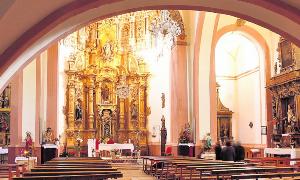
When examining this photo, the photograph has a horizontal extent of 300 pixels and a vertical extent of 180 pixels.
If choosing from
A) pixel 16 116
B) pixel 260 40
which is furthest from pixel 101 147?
pixel 260 40

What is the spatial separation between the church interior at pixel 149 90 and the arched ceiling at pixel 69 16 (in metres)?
0.02

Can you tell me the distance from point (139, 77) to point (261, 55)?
6.92 meters

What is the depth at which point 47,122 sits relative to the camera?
53.1 ft

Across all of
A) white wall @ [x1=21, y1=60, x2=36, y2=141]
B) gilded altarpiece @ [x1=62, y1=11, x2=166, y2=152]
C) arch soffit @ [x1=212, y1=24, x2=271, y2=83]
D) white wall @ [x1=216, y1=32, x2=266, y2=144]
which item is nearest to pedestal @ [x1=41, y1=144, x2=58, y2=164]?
white wall @ [x1=21, y1=60, x2=36, y2=141]

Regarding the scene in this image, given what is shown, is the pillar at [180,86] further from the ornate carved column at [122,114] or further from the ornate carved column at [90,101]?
the ornate carved column at [90,101]

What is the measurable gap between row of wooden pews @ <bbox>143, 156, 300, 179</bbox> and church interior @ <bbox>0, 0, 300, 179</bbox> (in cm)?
4

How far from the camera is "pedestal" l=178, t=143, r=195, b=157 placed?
16891 mm

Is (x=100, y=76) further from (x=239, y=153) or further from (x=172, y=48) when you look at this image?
(x=239, y=153)

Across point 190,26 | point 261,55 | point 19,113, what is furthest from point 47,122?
point 261,55

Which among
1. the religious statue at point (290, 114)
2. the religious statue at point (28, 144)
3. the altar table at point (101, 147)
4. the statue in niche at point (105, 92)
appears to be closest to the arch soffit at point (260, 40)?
the religious statue at point (290, 114)

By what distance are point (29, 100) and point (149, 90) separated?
997cm

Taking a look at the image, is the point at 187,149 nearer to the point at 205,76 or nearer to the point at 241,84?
the point at 205,76

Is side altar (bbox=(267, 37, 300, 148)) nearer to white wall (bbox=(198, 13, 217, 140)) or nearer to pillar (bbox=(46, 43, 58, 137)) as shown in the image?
white wall (bbox=(198, 13, 217, 140))

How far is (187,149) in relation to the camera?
1705 centimetres
